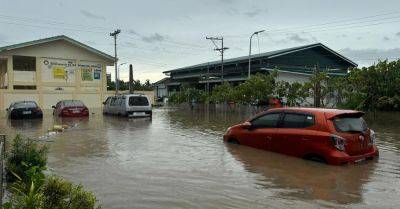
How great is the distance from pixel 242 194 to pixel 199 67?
58868 millimetres

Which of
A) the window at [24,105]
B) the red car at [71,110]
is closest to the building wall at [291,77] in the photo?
the red car at [71,110]

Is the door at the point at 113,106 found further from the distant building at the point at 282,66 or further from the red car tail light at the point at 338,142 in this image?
the distant building at the point at 282,66

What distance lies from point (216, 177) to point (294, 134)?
119 inches

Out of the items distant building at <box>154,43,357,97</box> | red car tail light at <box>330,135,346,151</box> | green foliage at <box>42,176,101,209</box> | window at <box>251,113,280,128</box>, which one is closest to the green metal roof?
distant building at <box>154,43,357,97</box>

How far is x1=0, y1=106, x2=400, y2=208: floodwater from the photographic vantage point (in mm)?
7434

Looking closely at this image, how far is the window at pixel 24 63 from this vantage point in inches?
1796

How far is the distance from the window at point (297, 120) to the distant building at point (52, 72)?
36.7 metres

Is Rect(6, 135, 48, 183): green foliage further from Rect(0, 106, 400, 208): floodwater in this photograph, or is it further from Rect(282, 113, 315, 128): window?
Rect(282, 113, 315, 128): window

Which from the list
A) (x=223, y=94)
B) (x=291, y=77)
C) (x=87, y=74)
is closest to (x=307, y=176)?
(x=223, y=94)

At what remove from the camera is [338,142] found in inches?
408

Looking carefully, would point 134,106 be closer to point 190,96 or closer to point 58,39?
point 58,39

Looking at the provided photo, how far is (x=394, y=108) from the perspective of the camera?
27141mm

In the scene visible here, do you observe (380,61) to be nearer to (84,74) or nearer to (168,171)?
(168,171)

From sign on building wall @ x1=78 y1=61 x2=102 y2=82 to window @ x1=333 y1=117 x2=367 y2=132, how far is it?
40.2 metres
